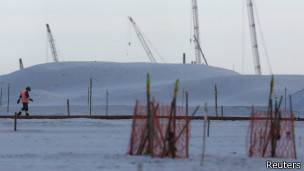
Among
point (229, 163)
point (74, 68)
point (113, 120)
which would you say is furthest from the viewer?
point (74, 68)

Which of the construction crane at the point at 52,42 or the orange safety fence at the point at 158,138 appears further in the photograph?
the construction crane at the point at 52,42

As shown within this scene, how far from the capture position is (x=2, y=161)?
18.6 m

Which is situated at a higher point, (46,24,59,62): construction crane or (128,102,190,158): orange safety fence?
(46,24,59,62): construction crane

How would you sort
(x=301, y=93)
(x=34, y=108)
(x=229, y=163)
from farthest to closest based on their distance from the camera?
(x=301, y=93), (x=34, y=108), (x=229, y=163)

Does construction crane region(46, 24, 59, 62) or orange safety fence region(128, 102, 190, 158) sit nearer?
orange safety fence region(128, 102, 190, 158)

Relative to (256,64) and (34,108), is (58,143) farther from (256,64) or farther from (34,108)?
(256,64)

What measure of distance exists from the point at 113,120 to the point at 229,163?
63.9ft

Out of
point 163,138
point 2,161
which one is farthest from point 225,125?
point 2,161

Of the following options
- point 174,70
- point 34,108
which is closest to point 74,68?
point 174,70

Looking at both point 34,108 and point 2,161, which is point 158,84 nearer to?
point 34,108

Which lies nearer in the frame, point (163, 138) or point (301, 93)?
point (163, 138)

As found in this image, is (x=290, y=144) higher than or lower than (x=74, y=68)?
lower

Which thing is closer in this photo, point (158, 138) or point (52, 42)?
point (158, 138)

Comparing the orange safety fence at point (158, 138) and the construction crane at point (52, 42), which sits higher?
the construction crane at point (52, 42)
